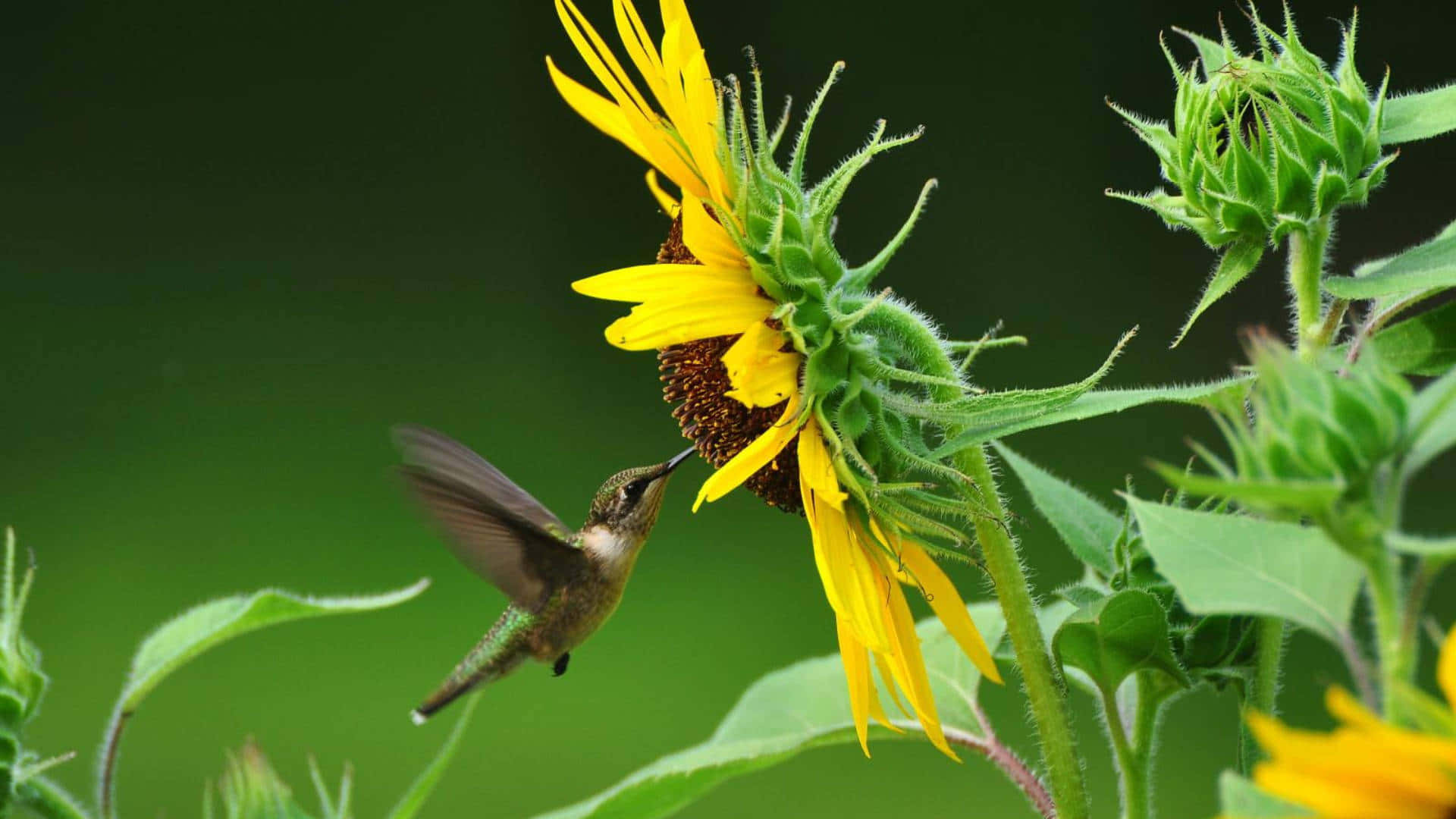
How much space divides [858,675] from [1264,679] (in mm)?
184

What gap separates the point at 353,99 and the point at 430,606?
1254 mm

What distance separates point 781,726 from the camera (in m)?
0.86

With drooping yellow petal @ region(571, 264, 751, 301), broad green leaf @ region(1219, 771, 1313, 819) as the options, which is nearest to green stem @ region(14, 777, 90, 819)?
drooping yellow petal @ region(571, 264, 751, 301)

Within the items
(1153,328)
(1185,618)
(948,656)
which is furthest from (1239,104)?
(1153,328)

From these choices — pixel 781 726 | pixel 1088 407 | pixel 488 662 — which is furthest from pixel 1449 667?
pixel 488 662

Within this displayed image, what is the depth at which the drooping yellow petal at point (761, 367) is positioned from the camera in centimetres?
62

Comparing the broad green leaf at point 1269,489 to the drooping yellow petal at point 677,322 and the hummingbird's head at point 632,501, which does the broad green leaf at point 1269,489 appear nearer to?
the drooping yellow petal at point 677,322

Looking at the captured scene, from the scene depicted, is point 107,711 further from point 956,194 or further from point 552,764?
point 956,194

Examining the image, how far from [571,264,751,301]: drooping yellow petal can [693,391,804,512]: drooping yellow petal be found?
0.02 m

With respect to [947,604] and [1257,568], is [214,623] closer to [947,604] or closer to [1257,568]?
[947,604]

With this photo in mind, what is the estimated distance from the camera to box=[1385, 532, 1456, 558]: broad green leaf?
0.32 metres

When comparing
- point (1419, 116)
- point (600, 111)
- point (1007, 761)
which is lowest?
point (1007, 761)

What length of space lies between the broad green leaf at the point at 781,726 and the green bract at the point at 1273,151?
0.27 metres

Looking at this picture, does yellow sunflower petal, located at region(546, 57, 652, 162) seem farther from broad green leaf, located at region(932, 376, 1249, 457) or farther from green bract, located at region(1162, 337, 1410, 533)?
green bract, located at region(1162, 337, 1410, 533)
